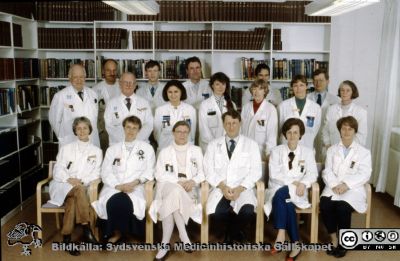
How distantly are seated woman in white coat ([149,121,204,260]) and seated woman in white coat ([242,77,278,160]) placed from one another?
815 millimetres

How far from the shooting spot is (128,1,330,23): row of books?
19.1 ft

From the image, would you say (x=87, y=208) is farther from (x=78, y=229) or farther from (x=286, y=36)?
(x=286, y=36)

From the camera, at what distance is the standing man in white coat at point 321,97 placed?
194 inches

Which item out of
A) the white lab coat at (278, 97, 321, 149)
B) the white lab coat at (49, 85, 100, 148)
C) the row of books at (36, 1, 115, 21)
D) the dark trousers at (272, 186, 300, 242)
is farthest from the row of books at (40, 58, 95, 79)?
the dark trousers at (272, 186, 300, 242)

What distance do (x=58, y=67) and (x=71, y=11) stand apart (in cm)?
75

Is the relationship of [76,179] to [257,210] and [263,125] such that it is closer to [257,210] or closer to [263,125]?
[257,210]

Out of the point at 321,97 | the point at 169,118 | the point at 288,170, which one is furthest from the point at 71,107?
the point at 321,97

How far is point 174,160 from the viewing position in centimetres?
414

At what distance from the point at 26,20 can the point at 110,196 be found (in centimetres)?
287

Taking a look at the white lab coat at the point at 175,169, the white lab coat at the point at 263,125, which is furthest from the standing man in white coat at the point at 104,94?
the white lab coat at the point at 263,125

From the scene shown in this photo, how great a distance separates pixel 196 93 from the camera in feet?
17.6

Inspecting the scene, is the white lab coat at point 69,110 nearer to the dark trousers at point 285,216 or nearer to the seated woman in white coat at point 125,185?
the seated woman in white coat at point 125,185

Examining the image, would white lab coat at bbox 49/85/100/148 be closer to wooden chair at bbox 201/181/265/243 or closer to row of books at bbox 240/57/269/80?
wooden chair at bbox 201/181/265/243

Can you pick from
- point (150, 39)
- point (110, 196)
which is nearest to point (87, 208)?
point (110, 196)
